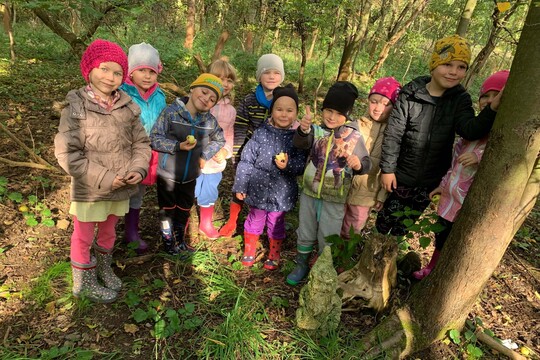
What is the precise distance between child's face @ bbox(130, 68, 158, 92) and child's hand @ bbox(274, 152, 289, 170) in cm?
128

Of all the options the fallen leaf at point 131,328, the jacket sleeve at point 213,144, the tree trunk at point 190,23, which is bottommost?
the fallen leaf at point 131,328

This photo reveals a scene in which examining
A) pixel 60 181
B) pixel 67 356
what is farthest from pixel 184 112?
pixel 60 181

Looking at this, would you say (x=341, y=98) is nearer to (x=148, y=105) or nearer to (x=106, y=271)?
(x=148, y=105)

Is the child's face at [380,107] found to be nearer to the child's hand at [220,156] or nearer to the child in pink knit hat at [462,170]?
the child in pink knit hat at [462,170]

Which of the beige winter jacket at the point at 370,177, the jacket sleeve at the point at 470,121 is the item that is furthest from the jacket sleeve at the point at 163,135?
the jacket sleeve at the point at 470,121

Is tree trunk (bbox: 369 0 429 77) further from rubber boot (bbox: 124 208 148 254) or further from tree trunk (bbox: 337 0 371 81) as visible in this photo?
rubber boot (bbox: 124 208 148 254)

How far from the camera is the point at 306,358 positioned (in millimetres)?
2357

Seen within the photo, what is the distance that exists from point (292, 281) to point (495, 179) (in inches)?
70.7

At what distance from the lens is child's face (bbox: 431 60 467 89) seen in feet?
8.21

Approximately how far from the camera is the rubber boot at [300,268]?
3102 millimetres

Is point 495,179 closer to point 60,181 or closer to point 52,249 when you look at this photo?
point 52,249

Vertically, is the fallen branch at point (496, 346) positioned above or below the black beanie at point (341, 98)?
below

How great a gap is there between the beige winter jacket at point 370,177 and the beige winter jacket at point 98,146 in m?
1.75

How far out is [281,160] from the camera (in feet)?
9.78
